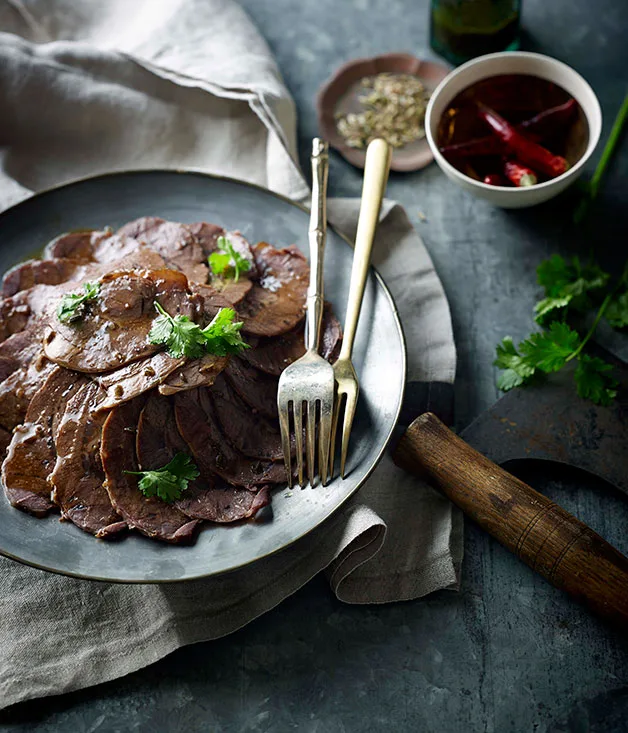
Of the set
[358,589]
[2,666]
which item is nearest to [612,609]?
[358,589]

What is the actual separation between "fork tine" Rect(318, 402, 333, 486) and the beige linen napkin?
8.9 inches

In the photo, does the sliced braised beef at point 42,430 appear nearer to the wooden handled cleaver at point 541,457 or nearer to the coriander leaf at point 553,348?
the wooden handled cleaver at point 541,457

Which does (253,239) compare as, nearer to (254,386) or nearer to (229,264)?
(229,264)

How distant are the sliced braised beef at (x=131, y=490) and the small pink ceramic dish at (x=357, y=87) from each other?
197cm

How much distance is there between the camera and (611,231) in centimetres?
392

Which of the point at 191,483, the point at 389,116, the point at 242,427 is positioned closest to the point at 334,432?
the point at 242,427

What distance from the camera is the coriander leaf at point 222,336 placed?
287 centimetres

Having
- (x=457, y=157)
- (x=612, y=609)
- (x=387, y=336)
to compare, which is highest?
(x=457, y=157)

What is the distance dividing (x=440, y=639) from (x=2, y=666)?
65.2 inches

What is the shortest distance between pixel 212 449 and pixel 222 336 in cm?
44

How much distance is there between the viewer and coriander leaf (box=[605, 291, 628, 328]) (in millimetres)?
3520

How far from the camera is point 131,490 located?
9.50 feet

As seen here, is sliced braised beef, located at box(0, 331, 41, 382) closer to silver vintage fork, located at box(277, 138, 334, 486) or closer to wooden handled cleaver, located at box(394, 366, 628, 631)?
silver vintage fork, located at box(277, 138, 334, 486)

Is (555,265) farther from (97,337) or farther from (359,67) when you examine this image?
(97,337)
